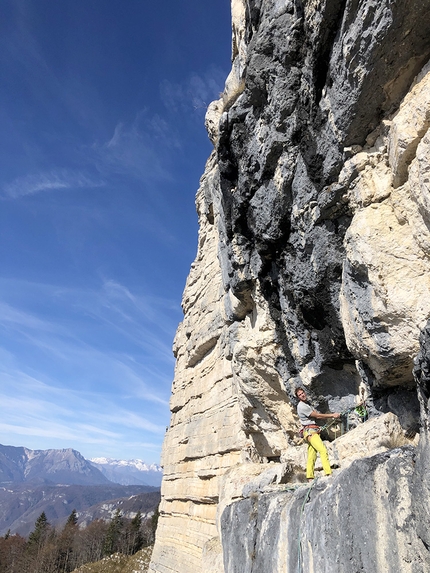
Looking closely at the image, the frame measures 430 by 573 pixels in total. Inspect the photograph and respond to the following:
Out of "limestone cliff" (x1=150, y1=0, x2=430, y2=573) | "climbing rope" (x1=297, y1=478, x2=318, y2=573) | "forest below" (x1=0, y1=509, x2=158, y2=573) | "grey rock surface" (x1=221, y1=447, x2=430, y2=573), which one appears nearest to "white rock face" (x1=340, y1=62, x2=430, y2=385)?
"limestone cliff" (x1=150, y1=0, x2=430, y2=573)

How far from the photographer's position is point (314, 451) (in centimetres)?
658

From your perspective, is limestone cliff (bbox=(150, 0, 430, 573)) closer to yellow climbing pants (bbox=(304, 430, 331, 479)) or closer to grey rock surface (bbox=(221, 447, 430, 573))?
grey rock surface (bbox=(221, 447, 430, 573))

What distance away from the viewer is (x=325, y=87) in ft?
20.1

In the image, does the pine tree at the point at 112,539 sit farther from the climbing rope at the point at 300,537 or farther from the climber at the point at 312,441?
the climbing rope at the point at 300,537

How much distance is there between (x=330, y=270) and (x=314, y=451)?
2.91 metres

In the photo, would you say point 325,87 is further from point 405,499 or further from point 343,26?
point 405,499

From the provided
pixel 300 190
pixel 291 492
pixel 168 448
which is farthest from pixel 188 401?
pixel 300 190

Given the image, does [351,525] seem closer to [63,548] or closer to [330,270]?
Answer: [330,270]

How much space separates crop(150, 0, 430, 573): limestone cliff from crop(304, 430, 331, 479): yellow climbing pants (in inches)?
8.5

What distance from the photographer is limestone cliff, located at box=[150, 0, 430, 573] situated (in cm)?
443

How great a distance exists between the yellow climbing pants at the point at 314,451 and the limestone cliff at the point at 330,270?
216mm

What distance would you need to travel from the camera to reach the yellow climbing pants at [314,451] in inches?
241

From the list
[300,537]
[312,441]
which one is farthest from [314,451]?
[300,537]

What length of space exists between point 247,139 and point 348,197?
114 inches
